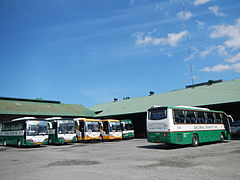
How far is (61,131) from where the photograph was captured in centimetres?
2177

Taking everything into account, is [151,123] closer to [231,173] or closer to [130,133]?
[231,173]

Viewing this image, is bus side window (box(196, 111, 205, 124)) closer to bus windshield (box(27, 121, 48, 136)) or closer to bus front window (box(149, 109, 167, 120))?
bus front window (box(149, 109, 167, 120))

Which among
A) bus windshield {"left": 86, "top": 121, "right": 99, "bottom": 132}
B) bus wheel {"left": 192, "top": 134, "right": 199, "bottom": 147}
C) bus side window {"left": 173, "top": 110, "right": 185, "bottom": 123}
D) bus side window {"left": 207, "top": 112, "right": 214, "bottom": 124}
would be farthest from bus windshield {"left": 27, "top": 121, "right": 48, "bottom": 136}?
bus side window {"left": 207, "top": 112, "right": 214, "bottom": 124}

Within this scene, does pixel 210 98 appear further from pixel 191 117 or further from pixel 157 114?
pixel 157 114

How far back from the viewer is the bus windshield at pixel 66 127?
21844 millimetres

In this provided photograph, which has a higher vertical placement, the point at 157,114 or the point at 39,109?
the point at 39,109

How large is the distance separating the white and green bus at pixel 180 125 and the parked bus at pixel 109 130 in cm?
1159

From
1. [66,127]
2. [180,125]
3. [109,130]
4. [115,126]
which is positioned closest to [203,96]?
[115,126]

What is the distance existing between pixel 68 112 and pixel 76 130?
44.6 feet

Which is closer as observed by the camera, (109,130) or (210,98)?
(210,98)

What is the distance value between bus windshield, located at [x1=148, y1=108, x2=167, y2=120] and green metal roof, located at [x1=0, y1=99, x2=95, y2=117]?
860 inches

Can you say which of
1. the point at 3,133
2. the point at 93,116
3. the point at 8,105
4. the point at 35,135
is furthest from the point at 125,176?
the point at 93,116

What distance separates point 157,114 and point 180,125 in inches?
67.2

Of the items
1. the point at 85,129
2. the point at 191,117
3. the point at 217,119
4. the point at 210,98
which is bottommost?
the point at 85,129
